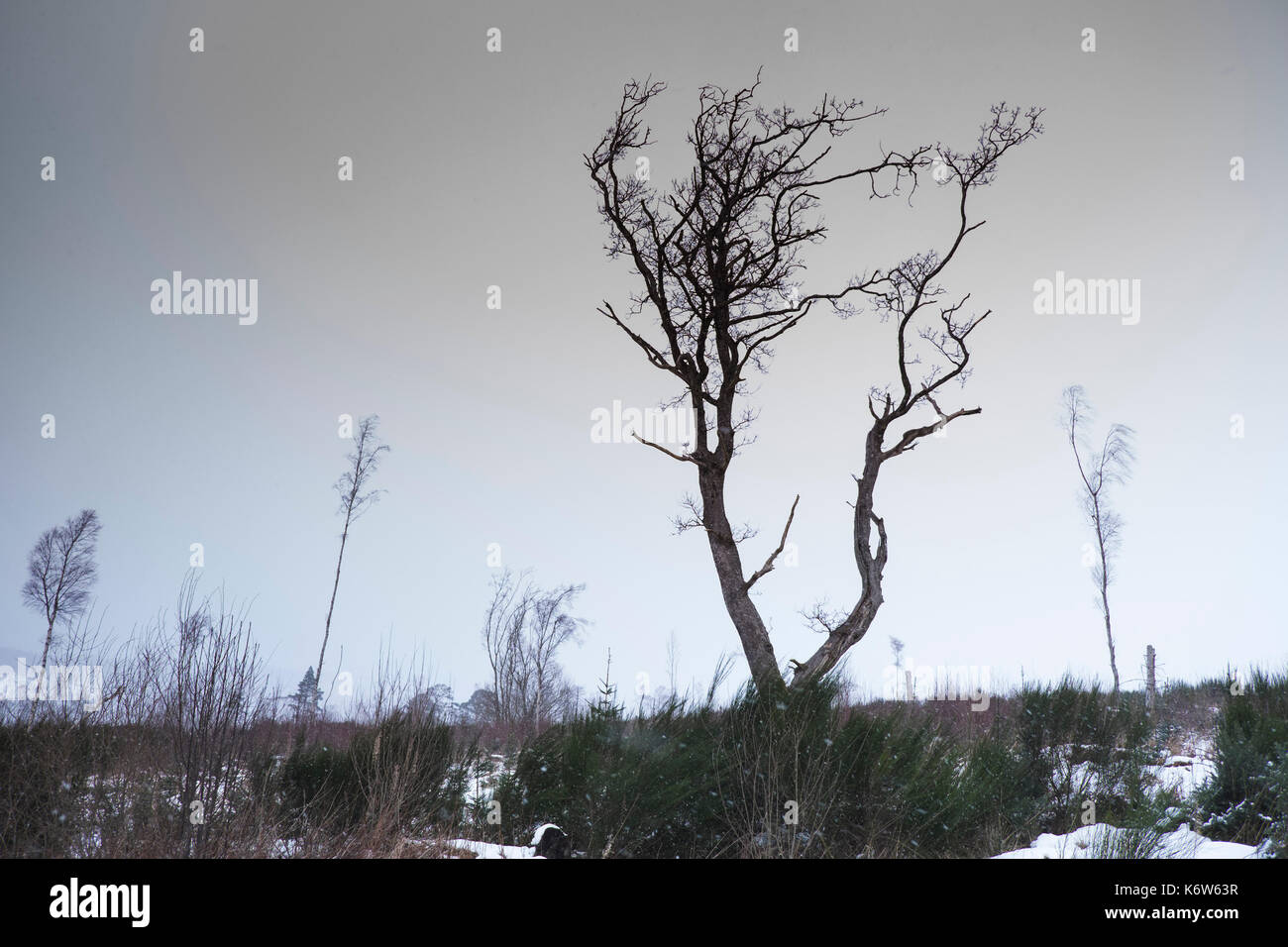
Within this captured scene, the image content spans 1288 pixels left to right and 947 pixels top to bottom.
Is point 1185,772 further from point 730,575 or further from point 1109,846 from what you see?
point 730,575

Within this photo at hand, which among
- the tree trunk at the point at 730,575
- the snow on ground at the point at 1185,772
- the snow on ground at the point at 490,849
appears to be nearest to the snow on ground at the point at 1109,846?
the snow on ground at the point at 1185,772

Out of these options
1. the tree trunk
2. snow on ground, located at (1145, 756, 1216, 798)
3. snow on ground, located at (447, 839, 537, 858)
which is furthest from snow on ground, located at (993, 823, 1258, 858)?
snow on ground, located at (447, 839, 537, 858)

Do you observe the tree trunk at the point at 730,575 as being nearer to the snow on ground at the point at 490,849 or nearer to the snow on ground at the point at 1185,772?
the snow on ground at the point at 490,849

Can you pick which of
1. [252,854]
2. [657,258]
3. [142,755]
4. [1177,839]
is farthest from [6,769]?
[1177,839]

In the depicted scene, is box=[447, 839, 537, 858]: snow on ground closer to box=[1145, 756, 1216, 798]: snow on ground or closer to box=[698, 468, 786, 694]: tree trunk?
box=[698, 468, 786, 694]: tree trunk

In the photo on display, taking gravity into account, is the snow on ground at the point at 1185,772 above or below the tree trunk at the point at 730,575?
below

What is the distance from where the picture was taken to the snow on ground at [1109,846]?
6719mm

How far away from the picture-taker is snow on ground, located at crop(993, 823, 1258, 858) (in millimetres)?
6719

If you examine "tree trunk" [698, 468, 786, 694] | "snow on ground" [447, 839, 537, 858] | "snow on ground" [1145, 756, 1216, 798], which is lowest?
"snow on ground" [1145, 756, 1216, 798]

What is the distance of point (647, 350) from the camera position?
40.5 ft

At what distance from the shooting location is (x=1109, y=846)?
21.9 ft
